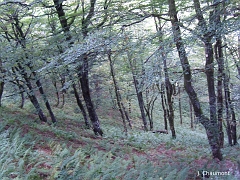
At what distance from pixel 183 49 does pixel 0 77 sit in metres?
8.19

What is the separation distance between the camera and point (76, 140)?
9805 mm

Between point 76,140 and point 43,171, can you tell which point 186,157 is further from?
point 43,171

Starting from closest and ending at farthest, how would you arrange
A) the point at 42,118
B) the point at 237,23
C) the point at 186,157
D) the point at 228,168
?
the point at 237,23 < the point at 228,168 < the point at 186,157 < the point at 42,118

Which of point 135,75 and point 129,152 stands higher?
point 135,75

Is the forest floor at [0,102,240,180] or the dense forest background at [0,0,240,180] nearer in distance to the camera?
the dense forest background at [0,0,240,180]

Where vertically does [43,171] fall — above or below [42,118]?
above

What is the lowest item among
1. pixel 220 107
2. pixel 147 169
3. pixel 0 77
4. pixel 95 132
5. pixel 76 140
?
pixel 95 132

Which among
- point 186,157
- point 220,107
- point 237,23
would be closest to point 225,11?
point 237,23

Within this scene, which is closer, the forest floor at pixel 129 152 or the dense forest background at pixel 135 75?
the dense forest background at pixel 135 75

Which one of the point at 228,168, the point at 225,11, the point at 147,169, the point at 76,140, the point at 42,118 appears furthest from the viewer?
the point at 42,118

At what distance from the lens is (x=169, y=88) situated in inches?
480

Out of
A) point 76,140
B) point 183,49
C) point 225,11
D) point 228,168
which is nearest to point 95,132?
point 76,140

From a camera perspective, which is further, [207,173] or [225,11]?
[207,173]

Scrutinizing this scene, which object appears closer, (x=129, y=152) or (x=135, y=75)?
(x=135, y=75)
